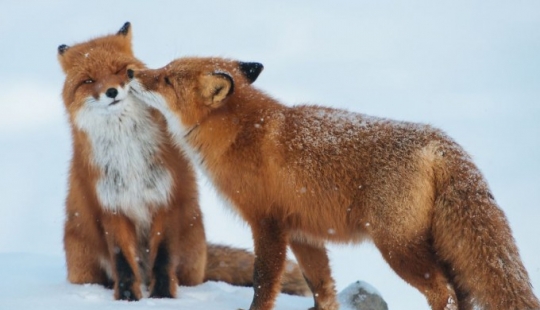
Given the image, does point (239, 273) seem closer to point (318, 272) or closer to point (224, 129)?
point (318, 272)

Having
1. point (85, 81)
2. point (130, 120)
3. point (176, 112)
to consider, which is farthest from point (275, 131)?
point (85, 81)

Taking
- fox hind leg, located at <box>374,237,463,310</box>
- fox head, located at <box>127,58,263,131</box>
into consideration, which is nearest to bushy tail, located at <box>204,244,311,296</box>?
fox head, located at <box>127,58,263,131</box>

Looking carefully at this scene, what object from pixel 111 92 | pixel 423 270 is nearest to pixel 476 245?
pixel 423 270

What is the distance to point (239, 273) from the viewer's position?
8.16 m

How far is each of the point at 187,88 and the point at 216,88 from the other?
30 cm

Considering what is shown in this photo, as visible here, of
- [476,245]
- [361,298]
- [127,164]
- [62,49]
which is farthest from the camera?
[62,49]

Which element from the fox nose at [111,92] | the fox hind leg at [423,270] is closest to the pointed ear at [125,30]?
the fox nose at [111,92]

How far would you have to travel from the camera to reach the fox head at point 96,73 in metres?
6.82

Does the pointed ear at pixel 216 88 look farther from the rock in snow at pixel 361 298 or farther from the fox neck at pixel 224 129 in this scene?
the rock in snow at pixel 361 298

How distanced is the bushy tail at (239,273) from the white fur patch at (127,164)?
1348 mm

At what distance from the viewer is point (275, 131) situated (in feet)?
Result: 21.4

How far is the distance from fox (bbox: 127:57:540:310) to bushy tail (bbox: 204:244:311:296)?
1.32 metres

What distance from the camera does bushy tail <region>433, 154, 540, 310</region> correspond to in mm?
5453

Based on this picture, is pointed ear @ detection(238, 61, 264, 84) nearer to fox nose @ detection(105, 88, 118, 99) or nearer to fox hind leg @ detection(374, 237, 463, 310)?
fox nose @ detection(105, 88, 118, 99)
